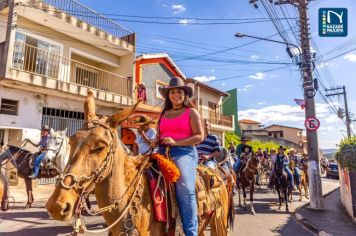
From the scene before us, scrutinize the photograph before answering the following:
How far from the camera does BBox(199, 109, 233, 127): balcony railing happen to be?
89.9ft

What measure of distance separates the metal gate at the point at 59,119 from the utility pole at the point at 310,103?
10661mm

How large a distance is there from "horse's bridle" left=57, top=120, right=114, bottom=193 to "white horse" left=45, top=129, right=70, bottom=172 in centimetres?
694

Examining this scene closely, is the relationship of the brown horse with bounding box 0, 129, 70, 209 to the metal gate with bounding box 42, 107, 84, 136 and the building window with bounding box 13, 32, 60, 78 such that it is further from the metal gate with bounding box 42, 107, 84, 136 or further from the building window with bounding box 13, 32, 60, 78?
the building window with bounding box 13, 32, 60, 78

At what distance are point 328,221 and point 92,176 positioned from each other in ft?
28.7

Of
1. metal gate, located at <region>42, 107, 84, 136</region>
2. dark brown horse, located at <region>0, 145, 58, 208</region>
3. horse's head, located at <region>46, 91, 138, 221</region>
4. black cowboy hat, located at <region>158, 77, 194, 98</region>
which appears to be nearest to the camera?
horse's head, located at <region>46, 91, 138, 221</region>

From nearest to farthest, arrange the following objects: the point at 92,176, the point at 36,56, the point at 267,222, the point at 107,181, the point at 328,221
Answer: the point at 92,176, the point at 107,181, the point at 267,222, the point at 328,221, the point at 36,56

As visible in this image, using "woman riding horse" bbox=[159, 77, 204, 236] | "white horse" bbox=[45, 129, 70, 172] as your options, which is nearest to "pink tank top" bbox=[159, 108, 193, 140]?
"woman riding horse" bbox=[159, 77, 204, 236]

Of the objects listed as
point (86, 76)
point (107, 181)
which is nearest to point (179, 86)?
point (107, 181)

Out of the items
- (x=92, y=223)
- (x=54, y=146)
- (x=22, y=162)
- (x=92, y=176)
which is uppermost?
(x=54, y=146)

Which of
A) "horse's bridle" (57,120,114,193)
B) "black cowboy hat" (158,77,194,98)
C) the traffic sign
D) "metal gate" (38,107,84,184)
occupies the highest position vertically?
"metal gate" (38,107,84,184)

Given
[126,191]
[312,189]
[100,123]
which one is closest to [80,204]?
[126,191]

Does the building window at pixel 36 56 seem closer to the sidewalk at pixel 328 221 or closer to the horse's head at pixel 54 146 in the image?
the horse's head at pixel 54 146

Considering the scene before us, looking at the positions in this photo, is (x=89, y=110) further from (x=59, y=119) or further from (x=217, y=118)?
(x=217, y=118)

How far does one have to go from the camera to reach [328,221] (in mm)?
8469
